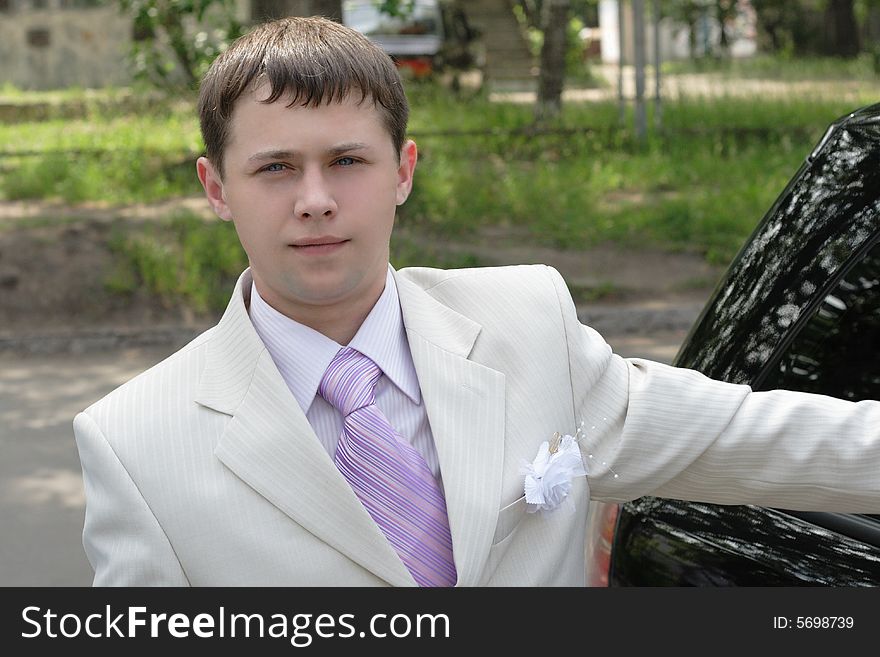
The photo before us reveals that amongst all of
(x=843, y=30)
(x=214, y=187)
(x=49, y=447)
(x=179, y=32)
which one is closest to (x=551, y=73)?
(x=179, y=32)

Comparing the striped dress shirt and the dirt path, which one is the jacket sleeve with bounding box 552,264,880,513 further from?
the dirt path

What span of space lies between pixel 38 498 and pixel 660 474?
494 centimetres

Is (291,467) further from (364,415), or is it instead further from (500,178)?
(500,178)

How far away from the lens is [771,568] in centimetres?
206

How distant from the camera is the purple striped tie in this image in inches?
73.9

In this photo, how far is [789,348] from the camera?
236 cm

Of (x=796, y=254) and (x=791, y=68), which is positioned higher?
(x=791, y=68)

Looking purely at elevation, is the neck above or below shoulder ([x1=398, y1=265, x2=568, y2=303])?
below

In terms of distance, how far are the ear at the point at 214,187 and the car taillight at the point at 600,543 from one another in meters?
0.89

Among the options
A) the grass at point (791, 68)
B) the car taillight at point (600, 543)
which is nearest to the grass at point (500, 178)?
the grass at point (791, 68)

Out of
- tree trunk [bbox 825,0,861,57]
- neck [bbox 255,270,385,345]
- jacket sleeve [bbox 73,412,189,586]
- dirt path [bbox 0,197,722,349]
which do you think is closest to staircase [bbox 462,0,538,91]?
tree trunk [bbox 825,0,861,57]

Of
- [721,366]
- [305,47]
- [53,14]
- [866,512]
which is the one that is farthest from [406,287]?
[53,14]

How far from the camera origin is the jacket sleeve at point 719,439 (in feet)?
6.61

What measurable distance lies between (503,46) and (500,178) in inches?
614
